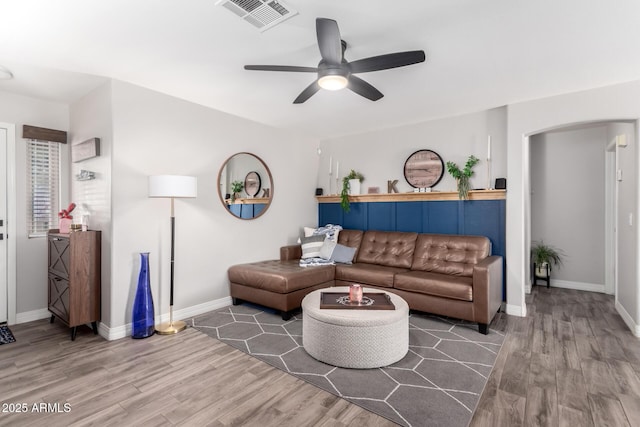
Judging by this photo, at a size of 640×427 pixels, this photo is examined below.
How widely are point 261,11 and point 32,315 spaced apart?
12.9 feet

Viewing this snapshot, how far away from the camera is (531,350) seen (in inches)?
108

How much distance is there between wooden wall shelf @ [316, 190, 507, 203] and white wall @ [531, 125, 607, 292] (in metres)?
2.05

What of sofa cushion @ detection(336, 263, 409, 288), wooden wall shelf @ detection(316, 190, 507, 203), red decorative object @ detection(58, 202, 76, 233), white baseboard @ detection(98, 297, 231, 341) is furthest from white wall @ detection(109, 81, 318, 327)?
sofa cushion @ detection(336, 263, 409, 288)

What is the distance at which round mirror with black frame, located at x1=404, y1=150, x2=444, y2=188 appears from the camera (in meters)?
4.36

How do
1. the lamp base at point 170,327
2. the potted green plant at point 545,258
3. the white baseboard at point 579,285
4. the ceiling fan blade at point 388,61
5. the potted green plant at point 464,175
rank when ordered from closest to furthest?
the ceiling fan blade at point 388,61 < the lamp base at point 170,327 < the potted green plant at point 464,175 < the white baseboard at point 579,285 < the potted green plant at point 545,258

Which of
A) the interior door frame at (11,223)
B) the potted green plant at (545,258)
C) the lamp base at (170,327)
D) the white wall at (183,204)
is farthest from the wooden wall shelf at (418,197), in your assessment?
the interior door frame at (11,223)

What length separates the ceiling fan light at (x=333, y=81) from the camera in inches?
88.8

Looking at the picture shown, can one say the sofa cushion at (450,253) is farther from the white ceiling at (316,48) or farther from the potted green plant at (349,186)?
the white ceiling at (316,48)

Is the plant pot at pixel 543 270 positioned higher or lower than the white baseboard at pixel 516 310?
higher

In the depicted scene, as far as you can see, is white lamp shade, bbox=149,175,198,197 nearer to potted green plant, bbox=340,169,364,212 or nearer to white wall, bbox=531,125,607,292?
potted green plant, bbox=340,169,364,212

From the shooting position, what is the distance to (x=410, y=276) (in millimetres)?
3533

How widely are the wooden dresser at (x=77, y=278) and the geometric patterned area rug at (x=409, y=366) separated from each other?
0.95m

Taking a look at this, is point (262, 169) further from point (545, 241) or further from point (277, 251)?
point (545, 241)

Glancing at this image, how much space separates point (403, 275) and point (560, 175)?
348cm
